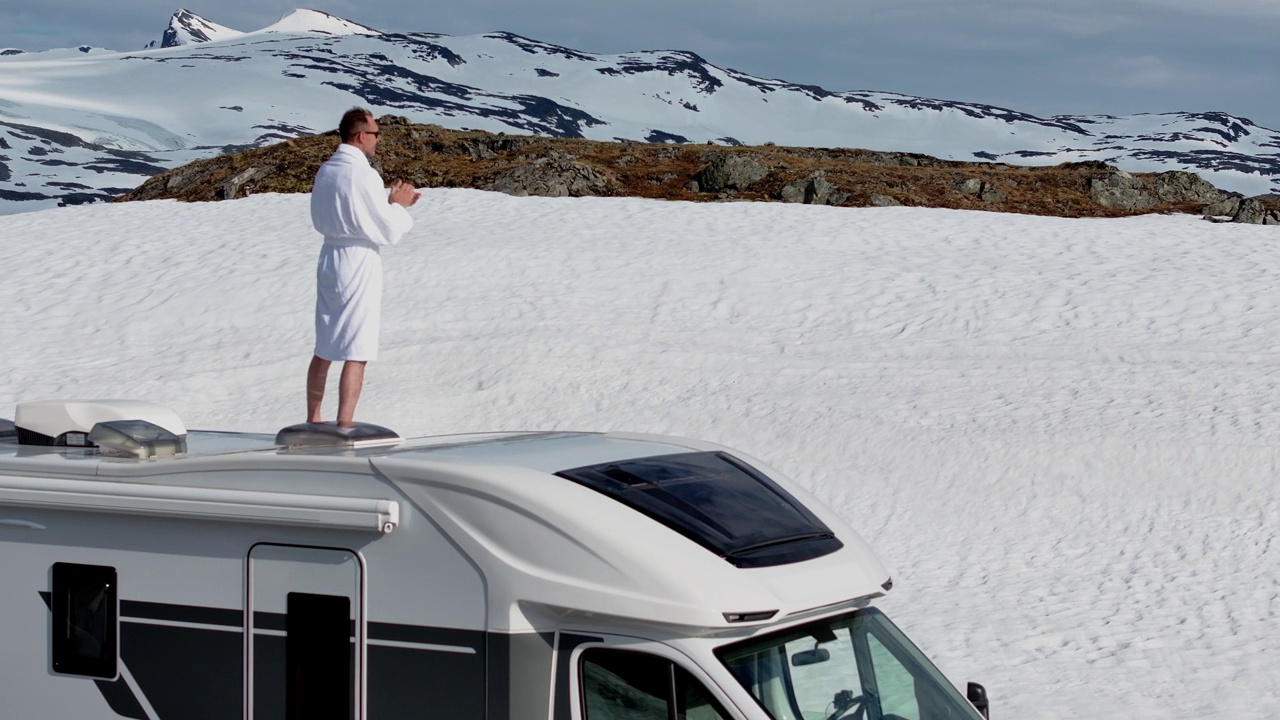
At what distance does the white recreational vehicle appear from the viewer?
13.4 ft

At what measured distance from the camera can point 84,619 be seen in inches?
193

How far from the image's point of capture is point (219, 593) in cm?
461

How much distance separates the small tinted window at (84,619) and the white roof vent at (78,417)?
2.47 ft

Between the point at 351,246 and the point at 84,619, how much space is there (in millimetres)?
3916

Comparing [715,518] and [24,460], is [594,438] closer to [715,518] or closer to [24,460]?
[715,518]

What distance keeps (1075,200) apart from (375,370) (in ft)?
100

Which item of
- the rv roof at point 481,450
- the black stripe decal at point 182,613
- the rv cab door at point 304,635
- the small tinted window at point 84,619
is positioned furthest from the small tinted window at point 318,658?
the small tinted window at point 84,619

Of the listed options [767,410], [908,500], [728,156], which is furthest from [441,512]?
[728,156]

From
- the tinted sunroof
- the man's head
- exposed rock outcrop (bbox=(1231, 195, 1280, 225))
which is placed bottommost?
the tinted sunroof

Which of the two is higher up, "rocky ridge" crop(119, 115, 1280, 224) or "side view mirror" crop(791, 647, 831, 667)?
"rocky ridge" crop(119, 115, 1280, 224)

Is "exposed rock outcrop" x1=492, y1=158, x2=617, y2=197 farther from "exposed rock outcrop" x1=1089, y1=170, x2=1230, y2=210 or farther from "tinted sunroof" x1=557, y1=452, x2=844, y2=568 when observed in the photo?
"tinted sunroof" x1=557, y1=452, x2=844, y2=568

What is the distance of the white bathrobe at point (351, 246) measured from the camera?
327 inches

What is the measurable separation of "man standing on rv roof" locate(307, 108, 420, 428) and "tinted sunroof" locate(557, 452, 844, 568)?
160 inches

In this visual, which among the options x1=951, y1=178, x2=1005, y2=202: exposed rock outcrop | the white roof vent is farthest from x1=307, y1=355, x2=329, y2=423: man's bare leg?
x1=951, y1=178, x2=1005, y2=202: exposed rock outcrop
